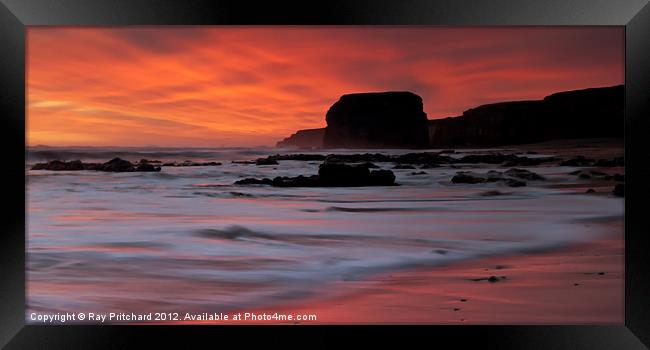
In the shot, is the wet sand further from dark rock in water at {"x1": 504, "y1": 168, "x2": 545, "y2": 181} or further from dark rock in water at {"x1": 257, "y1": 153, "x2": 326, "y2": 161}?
dark rock in water at {"x1": 257, "y1": 153, "x2": 326, "y2": 161}

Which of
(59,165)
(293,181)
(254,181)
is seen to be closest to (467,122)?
(293,181)

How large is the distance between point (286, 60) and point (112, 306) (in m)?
2.00

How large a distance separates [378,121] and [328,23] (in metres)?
0.88

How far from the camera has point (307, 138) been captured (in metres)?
3.65

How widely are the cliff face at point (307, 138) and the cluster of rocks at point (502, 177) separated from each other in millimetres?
1003

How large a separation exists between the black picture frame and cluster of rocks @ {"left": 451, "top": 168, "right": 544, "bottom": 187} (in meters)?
0.61

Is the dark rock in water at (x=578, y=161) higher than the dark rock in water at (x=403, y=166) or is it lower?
higher

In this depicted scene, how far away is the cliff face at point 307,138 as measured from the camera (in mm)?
3627

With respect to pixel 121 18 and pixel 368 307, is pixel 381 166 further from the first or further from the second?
pixel 121 18

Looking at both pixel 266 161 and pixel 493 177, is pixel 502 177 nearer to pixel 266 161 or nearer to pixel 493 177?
pixel 493 177

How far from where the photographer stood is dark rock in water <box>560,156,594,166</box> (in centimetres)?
356

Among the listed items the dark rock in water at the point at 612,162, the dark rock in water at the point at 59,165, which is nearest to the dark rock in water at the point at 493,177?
the dark rock in water at the point at 612,162

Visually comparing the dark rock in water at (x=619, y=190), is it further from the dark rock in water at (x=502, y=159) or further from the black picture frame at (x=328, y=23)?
the dark rock in water at (x=502, y=159)

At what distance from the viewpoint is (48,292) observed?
3352mm
